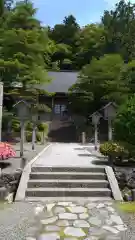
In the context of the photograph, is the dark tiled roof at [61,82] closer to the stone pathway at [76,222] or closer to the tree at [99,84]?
the tree at [99,84]

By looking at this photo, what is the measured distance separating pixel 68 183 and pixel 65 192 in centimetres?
35

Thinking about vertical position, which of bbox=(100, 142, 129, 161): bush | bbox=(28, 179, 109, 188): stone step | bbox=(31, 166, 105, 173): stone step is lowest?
bbox=(28, 179, 109, 188): stone step

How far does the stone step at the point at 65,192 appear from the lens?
6.07 m

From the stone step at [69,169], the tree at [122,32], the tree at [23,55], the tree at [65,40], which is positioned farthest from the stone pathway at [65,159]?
the tree at [65,40]

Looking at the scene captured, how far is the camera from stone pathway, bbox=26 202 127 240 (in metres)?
4.09

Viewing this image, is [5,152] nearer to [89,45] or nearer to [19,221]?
[19,221]

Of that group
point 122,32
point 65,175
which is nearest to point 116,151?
point 65,175

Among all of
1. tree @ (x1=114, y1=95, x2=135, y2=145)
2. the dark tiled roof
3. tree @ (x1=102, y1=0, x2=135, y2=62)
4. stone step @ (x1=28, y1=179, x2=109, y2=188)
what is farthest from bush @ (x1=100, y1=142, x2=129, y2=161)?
tree @ (x1=102, y1=0, x2=135, y2=62)

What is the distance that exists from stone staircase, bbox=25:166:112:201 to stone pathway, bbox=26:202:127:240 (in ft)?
1.61

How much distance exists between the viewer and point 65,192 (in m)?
6.15

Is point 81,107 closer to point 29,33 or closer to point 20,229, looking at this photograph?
point 29,33

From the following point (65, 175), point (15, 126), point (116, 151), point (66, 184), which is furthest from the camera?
point (15, 126)

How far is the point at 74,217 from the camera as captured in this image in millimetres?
4863

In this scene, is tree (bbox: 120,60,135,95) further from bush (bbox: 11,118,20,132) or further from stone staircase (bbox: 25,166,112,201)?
stone staircase (bbox: 25,166,112,201)
